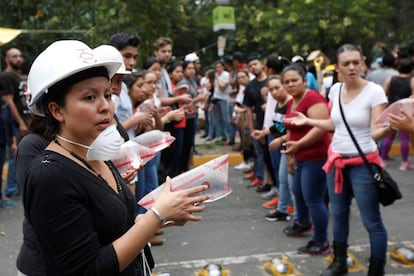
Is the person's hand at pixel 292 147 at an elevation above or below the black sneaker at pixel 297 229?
above

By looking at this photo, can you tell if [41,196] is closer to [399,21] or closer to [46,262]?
[46,262]

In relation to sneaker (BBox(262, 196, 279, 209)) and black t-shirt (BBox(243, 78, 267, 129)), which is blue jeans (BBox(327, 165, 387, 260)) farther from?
black t-shirt (BBox(243, 78, 267, 129))

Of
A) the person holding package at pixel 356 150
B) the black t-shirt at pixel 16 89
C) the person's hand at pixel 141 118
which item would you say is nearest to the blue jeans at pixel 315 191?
the person holding package at pixel 356 150

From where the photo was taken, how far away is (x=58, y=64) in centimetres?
165

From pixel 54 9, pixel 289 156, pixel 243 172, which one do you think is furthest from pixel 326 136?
pixel 54 9

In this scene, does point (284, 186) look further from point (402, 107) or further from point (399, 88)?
point (399, 88)

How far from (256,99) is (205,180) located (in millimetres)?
5109

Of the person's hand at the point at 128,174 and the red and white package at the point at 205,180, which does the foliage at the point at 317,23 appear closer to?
the person's hand at the point at 128,174

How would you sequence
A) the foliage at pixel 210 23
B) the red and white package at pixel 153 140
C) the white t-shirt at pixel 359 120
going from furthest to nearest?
1. the foliage at pixel 210 23
2. the white t-shirt at pixel 359 120
3. the red and white package at pixel 153 140

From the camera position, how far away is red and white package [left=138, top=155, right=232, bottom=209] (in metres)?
1.92

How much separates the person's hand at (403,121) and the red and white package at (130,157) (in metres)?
1.69

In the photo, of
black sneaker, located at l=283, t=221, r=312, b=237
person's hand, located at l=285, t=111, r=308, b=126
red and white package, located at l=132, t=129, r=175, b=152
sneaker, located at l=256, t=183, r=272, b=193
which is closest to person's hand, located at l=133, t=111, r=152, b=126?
red and white package, located at l=132, t=129, r=175, b=152

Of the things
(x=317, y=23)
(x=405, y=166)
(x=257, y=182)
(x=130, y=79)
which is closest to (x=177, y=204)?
(x=130, y=79)

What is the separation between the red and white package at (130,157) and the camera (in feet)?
9.37
